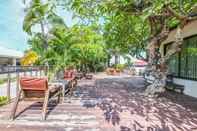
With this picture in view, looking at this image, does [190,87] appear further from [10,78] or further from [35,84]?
[35,84]

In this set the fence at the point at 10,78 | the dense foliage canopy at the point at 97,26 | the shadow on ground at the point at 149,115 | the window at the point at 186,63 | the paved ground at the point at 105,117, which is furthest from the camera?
the window at the point at 186,63

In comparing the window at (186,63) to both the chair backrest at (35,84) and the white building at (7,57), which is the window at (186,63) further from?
the white building at (7,57)

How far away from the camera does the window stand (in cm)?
1261

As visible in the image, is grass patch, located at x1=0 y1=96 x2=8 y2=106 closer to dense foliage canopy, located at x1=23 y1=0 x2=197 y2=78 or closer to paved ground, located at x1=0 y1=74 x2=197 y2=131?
paved ground, located at x1=0 y1=74 x2=197 y2=131

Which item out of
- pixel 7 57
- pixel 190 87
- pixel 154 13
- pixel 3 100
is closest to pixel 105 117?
pixel 154 13

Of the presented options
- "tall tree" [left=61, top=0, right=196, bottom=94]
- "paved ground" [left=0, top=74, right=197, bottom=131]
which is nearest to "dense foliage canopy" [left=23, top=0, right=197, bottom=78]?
"tall tree" [left=61, top=0, right=196, bottom=94]

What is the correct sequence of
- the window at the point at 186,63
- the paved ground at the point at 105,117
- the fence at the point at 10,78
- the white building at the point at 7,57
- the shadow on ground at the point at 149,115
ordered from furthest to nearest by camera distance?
the white building at the point at 7,57 < the window at the point at 186,63 < the fence at the point at 10,78 < the shadow on ground at the point at 149,115 < the paved ground at the point at 105,117

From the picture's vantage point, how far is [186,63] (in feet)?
45.4

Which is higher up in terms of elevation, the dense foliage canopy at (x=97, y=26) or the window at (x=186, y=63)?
the dense foliage canopy at (x=97, y=26)

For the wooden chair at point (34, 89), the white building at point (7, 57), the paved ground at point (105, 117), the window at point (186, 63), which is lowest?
the paved ground at point (105, 117)

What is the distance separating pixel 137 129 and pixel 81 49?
15.4 meters

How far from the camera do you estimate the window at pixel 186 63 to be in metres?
12.6

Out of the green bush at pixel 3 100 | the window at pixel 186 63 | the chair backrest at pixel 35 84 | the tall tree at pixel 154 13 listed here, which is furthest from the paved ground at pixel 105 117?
the window at pixel 186 63

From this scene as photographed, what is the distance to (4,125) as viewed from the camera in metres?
6.52
